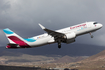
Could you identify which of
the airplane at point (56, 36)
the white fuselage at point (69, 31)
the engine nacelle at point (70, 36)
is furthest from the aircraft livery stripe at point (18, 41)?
the engine nacelle at point (70, 36)

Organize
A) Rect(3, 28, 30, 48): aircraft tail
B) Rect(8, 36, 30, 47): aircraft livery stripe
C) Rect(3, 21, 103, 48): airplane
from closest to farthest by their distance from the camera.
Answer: Rect(3, 21, 103, 48): airplane → Rect(3, 28, 30, 48): aircraft tail → Rect(8, 36, 30, 47): aircraft livery stripe

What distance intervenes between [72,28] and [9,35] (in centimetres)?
2487

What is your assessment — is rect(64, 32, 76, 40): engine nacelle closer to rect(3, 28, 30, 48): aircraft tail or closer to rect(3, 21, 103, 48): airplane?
rect(3, 21, 103, 48): airplane

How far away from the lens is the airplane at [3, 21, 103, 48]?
200 feet

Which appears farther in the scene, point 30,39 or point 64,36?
point 30,39

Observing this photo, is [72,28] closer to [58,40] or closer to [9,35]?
[58,40]

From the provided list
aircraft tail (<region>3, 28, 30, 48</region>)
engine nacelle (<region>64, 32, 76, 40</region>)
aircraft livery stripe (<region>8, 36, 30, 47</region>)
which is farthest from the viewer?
aircraft livery stripe (<region>8, 36, 30, 47</region>)

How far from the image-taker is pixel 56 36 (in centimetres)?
6116

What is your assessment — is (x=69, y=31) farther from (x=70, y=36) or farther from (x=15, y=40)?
(x=15, y=40)

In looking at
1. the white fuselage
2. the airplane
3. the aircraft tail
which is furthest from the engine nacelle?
the aircraft tail

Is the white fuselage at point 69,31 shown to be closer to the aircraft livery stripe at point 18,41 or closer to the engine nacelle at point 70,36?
the engine nacelle at point 70,36

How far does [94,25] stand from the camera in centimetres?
6506

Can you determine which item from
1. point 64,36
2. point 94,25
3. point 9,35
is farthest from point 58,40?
point 9,35

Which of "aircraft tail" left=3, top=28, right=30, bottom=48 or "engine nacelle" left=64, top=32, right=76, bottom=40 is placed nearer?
"engine nacelle" left=64, top=32, right=76, bottom=40
